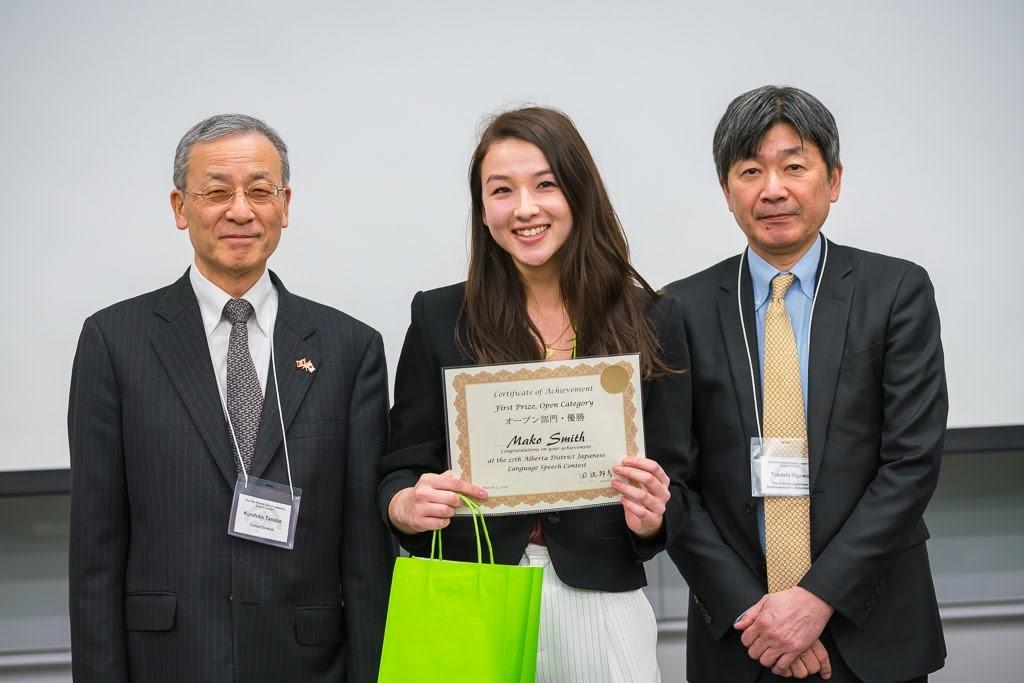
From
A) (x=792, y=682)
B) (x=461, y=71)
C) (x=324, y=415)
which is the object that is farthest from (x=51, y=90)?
(x=792, y=682)

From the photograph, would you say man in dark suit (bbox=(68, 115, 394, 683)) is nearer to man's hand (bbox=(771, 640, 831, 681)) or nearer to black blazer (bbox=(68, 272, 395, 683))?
black blazer (bbox=(68, 272, 395, 683))

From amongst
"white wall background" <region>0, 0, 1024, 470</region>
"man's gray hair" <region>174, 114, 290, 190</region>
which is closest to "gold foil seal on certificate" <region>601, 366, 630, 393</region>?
"man's gray hair" <region>174, 114, 290, 190</region>

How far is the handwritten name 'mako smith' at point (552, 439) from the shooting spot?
1854mm

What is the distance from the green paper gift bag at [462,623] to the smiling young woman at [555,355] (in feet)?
0.37

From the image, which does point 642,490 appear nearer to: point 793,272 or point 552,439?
point 552,439

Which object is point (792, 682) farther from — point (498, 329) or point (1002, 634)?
point (1002, 634)

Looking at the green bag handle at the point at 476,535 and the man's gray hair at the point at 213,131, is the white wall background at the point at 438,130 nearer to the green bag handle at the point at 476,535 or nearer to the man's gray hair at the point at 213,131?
the man's gray hair at the point at 213,131

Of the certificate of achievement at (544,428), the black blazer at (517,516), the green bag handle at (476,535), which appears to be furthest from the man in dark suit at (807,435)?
the green bag handle at (476,535)

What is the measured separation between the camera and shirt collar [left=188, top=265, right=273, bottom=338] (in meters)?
2.16

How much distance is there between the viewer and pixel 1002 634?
3410 millimetres

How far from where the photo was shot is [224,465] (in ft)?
6.65

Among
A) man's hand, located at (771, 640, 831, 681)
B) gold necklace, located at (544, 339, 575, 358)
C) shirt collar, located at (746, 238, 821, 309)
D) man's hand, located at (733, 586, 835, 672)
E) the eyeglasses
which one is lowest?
man's hand, located at (771, 640, 831, 681)

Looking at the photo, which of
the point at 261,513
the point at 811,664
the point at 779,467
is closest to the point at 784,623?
the point at 811,664

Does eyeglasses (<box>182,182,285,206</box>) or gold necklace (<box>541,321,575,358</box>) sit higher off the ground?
eyeglasses (<box>182,182,285,206</box>)
